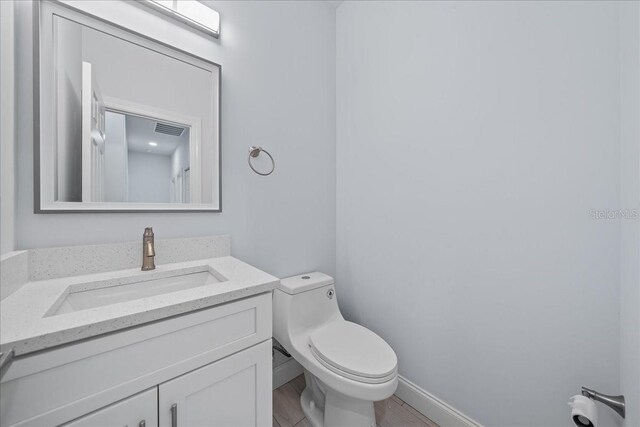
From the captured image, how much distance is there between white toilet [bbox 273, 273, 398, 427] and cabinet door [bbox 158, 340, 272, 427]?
1.13ft

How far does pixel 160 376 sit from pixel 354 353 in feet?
2.66

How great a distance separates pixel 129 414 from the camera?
61 centimetres

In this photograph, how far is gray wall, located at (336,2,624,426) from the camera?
874 mm

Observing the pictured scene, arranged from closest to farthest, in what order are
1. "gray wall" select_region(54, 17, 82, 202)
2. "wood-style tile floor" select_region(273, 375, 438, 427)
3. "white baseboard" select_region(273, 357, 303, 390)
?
"gray wall" select_region(54, 17, 82, 202) → "wood-style tile floor" select_region(273, 375, 438, 427) → "white baseboard" select_region(273, 357, 303, 390)

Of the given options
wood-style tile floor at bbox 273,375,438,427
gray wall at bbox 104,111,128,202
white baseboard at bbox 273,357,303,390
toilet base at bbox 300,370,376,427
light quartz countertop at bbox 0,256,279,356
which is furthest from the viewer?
white baseboard at bbox 273,357,303,390

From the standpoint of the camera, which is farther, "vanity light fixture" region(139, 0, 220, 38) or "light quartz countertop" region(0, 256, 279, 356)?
"vanity light fixture" region(139, 0, 220, 38)

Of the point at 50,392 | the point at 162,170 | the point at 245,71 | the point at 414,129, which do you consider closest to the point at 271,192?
the point at 162,170

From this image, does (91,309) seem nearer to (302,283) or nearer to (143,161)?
(143,161)

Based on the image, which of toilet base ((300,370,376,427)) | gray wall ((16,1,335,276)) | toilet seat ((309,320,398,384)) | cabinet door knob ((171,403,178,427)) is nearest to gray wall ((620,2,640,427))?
toilet seat ((309,320,398,384))

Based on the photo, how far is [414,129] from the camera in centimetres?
138

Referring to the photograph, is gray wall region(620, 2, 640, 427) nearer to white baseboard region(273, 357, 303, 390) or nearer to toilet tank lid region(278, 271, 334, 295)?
toilet tank lid region(278, 271, 334, 295)

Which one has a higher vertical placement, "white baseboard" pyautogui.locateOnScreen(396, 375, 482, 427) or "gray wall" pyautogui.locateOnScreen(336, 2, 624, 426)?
"gray wall" pyautogui.locateOnScreen(336, 2, 624, 426)

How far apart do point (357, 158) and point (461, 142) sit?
2.14 ft

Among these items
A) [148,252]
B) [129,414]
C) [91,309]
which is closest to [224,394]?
[129,414]
